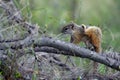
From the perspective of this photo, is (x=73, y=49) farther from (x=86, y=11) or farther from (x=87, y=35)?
(x=86, y=11)

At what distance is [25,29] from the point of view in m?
8.38

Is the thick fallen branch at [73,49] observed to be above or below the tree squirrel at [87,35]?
below

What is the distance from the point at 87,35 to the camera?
7859 millimetres

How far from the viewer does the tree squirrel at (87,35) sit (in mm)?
7785

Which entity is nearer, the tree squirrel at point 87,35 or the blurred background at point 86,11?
the tree squirrel at point 87,35

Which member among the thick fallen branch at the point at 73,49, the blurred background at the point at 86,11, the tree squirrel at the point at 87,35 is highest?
the blurred background at the point at 86,11

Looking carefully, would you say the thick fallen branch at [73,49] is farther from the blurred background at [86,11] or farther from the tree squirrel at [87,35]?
the blurred background at [86,11]

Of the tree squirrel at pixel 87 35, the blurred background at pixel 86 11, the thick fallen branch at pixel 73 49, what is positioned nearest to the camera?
the thick fallen branch at pixel 73 49

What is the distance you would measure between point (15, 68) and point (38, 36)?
0.46 metres

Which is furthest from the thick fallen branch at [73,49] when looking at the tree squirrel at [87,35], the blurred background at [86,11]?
the blurred background at [86,11]

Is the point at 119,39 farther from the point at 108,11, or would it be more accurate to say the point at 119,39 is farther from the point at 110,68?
the point at 108,11

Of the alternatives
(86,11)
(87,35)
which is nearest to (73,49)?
(87,35)

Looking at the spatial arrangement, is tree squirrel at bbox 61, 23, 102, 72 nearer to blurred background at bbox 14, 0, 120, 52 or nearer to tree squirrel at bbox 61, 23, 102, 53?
tree squirrel at bbox 61, 23, 102, 53

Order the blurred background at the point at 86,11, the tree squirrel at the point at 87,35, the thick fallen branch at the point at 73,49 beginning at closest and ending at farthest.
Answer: the thick fallen branch at the point at 73,49 → the tree squirrel at the point at 87,35 → the blurred background at the point at 86,11
